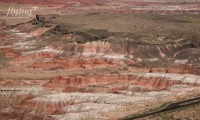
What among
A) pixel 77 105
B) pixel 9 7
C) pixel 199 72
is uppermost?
pixel 77 105

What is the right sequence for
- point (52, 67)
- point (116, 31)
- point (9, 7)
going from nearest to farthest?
point (52, 67), point (116, 31), point (9, 7)

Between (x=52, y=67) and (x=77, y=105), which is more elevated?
(x=77, y=105)

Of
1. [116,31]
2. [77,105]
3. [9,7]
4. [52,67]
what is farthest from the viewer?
[9,7]

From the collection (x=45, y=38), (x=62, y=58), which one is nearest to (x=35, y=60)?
(x=62, y=58)

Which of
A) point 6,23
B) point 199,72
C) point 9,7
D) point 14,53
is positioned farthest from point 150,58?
point 9,7

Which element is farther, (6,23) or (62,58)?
(6,23)

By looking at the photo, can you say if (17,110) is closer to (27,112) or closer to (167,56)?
(27,112)
